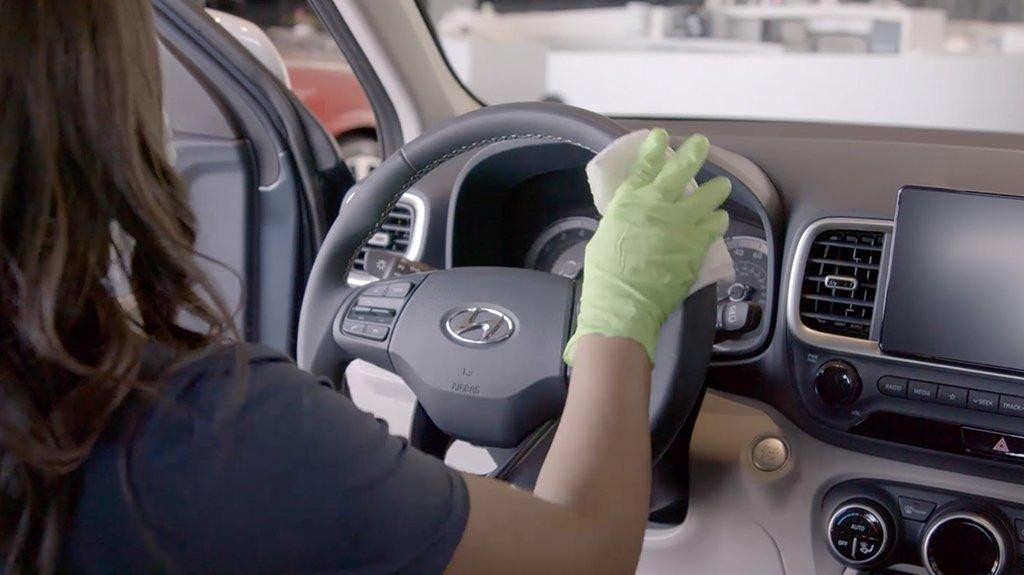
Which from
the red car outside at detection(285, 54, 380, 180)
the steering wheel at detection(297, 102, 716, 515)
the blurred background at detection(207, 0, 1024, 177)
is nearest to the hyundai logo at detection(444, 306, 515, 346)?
the steering wheel at detection(297, 102, 716, 515)

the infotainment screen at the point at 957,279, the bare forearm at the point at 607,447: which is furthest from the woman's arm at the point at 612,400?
the infotainment screen at the point at 957,279

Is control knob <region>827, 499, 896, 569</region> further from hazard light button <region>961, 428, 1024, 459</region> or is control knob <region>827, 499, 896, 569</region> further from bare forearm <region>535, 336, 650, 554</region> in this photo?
bare forearm <region>535, 336, 650, 554</region>

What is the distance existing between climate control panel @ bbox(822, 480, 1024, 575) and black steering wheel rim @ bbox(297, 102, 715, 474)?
0.21 m

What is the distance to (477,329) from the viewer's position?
1.23m

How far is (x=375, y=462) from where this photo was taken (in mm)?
708

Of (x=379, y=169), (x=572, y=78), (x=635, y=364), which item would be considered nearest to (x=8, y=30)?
(x=635, y=364)

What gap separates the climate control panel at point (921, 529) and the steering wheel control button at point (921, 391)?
127 millimetres

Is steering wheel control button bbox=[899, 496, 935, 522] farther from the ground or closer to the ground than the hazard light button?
closer to the ground

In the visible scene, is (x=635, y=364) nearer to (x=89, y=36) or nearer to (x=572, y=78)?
(x=89, y=36)

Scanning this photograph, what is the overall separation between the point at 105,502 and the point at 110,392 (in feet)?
0.20

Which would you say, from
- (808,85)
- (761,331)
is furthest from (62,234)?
(808,85)

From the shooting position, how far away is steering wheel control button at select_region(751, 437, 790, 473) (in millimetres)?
1364

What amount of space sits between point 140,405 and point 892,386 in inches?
34.3

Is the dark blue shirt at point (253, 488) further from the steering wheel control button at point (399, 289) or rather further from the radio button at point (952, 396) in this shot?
the radio button at point (952, 396)
